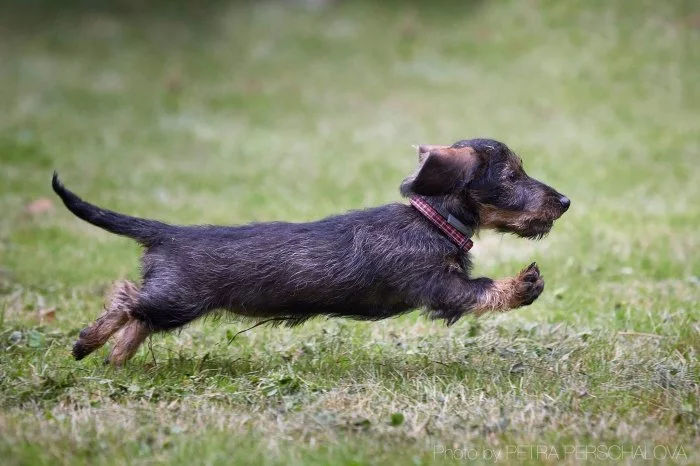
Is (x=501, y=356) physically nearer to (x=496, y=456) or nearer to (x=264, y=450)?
(x=496, y=456)

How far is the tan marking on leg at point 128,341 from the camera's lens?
5492 mm

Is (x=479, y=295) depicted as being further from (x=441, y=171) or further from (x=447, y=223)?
(x=441, y=171)

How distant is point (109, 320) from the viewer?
546cm


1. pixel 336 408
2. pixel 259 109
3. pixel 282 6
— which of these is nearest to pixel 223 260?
pixel 336 408

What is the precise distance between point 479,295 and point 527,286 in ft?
0.93

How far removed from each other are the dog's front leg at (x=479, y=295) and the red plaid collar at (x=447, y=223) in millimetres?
234

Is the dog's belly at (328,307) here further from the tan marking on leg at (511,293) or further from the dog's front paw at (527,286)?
the dog's front paw at (527,286)

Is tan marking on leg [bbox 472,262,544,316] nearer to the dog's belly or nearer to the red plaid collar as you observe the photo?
the red plaid collar

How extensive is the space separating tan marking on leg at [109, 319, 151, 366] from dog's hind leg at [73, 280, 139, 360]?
64mm

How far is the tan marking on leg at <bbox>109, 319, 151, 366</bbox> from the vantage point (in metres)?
5.49

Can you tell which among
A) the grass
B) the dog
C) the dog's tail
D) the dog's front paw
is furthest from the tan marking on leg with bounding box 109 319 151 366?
the dog's front paw

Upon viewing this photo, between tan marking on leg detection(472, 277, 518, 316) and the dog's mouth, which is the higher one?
the dog's mouth

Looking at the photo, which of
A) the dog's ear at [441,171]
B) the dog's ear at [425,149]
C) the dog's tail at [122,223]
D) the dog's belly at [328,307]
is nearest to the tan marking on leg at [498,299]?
the dog's belly at [328,307]

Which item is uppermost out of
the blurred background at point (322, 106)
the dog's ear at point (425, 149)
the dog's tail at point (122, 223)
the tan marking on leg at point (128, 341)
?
the blurred background at point (322, 106)
